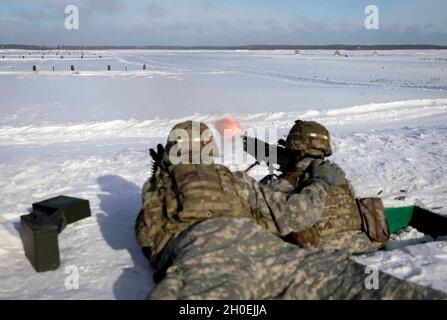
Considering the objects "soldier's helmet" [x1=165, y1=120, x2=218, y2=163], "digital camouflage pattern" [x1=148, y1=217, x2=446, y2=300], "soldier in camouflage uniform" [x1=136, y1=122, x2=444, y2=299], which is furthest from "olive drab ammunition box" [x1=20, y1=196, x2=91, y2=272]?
"soldier's helmet" [x1=165, y1=120, x2=218, y2=163]

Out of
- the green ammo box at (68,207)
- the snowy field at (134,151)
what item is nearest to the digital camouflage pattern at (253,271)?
the snowy field at (134,151)

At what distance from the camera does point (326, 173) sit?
12.3 feet

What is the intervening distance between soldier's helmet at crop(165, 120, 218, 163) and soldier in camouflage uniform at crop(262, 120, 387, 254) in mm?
745

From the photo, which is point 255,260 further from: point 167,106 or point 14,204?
point 167,106

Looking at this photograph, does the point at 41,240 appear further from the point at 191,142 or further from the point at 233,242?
the point at 233,242

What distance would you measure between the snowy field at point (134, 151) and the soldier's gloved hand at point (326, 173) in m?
0.80

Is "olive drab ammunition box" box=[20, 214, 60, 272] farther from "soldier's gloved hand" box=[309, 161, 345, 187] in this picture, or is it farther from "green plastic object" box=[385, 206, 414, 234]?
"green plastic object" box=[385, 206, 414, 234]

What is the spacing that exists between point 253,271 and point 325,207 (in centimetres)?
139

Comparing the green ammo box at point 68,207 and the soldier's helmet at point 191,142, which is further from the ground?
the soldier's helmet at point 191,142

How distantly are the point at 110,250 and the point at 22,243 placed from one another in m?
0.88

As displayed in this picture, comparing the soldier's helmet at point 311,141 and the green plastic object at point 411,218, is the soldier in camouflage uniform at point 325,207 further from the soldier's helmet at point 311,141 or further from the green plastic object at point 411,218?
the green plastic object at point 411,218

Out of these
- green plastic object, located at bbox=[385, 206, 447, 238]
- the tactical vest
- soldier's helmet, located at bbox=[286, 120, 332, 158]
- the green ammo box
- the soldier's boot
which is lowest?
green plastic object, located at bbox=[385, 206, 447, 238]

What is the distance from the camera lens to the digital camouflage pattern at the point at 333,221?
3.93 meters

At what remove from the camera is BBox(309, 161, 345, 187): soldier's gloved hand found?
12.3 feet
